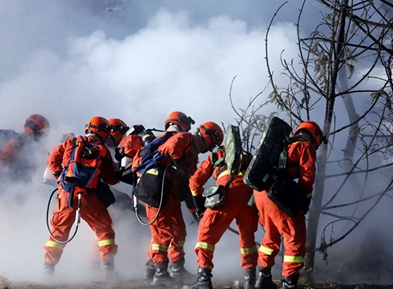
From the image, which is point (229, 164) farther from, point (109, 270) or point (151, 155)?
point (109, 270)

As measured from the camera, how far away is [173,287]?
5152 mm

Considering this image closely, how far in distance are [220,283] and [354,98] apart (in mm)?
5088

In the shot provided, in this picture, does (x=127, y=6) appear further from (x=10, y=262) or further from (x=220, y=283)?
(x=220, y=283)

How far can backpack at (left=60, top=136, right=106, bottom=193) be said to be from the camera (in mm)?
5621

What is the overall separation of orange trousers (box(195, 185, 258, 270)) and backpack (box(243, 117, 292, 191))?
480mm

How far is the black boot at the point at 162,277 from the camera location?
5.25m

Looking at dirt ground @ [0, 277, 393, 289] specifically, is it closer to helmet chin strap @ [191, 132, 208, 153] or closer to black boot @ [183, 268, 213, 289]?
black boot @ [183, 268, 213, 289]

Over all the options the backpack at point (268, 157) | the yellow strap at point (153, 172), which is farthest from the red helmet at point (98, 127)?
the backpack at point (268, 157)

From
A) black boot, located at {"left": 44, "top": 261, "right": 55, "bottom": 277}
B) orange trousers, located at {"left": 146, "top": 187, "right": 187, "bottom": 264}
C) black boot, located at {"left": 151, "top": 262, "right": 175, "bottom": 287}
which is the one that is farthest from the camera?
black boot, located at {"left": 44, "top": 261, "right": 55, "bottom": 277}

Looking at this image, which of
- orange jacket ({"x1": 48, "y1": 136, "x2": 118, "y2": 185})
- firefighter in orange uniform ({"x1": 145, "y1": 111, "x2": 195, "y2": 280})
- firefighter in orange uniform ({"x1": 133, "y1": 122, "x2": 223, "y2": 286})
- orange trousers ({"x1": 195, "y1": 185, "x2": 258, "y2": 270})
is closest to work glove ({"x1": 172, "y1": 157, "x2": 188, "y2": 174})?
firefighter in orange uniform ({"x1": 133, "y1": 122, "x2": 223, "y2": 286})

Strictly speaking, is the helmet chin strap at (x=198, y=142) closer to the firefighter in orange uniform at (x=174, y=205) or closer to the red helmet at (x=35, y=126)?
the firefighter in orange uniform at (x=174, y=205)

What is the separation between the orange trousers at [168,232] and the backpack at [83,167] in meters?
0.70

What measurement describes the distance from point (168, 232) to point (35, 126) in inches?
116

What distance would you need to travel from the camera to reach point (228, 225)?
4820 mm
